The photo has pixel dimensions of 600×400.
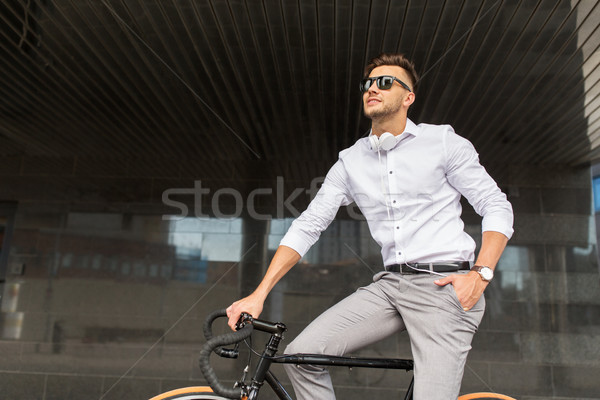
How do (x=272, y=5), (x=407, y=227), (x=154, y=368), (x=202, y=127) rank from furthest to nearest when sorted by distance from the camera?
(x=154, y=368) → (x=202, y=127) → (x=272, y=5) → (x=407, y=227)

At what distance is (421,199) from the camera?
1.76 metres

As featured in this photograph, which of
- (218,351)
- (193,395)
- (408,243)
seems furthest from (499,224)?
(193,395)

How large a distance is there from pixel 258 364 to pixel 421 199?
32.1 inches

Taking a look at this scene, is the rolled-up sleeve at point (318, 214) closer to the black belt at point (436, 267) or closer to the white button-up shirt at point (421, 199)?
the white button-up shirt at point (421, 199)

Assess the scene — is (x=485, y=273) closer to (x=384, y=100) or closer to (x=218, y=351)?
(x=384, y=100)

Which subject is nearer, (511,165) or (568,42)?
(568,42)

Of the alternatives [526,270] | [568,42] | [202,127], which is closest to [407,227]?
[568,42]

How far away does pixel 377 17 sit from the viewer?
3.22m

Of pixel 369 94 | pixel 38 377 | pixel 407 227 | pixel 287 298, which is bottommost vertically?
pixel 38 377

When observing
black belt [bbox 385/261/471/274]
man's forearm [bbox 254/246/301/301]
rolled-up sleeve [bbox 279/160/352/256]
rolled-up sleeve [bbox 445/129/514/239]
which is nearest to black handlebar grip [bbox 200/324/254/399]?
man's forearm [bbox 254/246/301/301]

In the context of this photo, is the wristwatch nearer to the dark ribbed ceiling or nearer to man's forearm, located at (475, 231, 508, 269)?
man's forearm, located at (475, 231, 508, 269)

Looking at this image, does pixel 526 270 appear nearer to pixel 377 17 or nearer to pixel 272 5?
pixel 377 17

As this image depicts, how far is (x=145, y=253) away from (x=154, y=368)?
4.56 ft

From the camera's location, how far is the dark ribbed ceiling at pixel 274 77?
3.23 metres
